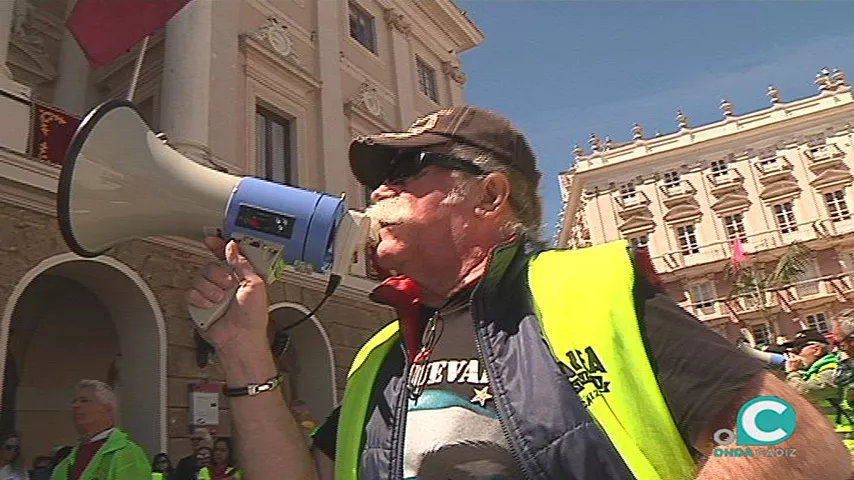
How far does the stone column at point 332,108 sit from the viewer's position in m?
11.2

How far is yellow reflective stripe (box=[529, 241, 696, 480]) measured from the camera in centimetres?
100

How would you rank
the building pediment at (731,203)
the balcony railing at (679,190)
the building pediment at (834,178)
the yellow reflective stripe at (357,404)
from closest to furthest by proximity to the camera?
the yellow reflective stripe at (357,404), the building pediment at (834,178), the building pediment at (731,203), the balcony railing at (679,190)

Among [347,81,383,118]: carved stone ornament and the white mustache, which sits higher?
[347,81,383,118]: carved stone ornament

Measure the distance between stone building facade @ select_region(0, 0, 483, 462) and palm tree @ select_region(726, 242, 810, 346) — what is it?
1016 inches

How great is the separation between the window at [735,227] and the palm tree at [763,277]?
1793 mm

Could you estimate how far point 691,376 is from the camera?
3.28ft

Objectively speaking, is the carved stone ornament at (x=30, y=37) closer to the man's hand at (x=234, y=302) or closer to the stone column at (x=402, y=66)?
the stone column at (x=402, y=66)

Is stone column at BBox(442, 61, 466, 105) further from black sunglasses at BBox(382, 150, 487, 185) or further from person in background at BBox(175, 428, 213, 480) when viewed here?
black sunglasses at BBox(382, 150, 487, 185)

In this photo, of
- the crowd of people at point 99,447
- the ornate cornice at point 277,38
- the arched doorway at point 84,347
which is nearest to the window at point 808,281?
the ornate cornice at point 277,38

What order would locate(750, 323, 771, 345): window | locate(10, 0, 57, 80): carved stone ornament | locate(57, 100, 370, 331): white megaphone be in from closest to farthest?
locate(57, 100, 370, 331): white megaphone < locate(10, 0, 57, 80): carved stone ornament < locate(750, 323, 771, 345): window

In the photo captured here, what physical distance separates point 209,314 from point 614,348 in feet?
2.94

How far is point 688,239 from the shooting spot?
36875 mm

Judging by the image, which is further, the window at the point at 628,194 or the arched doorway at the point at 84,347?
the window at the point at 628,194

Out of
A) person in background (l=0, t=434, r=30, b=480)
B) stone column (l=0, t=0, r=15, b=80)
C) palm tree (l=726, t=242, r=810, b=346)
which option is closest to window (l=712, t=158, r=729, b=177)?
palm tree (l=726, t=242, r=810, b=346)
